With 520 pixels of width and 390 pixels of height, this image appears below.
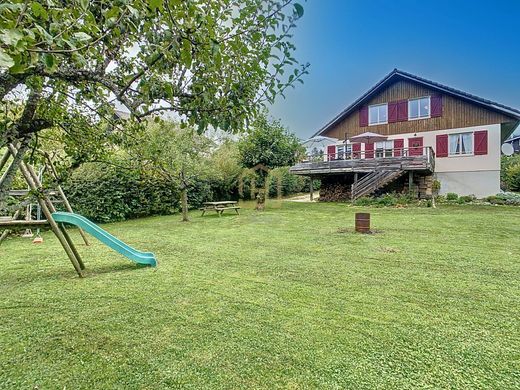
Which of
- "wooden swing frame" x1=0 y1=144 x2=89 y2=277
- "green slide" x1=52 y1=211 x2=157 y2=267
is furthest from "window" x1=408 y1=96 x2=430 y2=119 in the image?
"wooden swing frame" x1=0 y1=144 x2=89 y2=277

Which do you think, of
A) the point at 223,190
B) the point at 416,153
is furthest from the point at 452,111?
the point at 223,190

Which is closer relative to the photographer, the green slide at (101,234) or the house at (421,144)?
the green slide at (101,234)

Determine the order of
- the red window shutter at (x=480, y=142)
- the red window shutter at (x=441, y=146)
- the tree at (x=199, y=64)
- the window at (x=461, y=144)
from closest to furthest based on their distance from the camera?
1. the tree at (x=199, y=64)
2. the red window shutter at (x=480, y=142)
3. the window at (x=461, y=144)
4. the red window shutter at (x=441, y=146)

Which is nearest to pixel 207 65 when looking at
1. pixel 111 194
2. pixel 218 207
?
pixel 111 194

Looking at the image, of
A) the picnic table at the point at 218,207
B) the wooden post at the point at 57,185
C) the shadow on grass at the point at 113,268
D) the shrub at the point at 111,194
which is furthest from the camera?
the picnic table at the point at 218,207

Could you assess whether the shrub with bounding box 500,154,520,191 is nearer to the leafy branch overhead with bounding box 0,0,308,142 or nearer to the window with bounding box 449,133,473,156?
the window with bounding box 449,133,473,156

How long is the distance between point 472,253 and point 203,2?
21.8 feet

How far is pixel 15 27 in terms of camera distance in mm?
1122

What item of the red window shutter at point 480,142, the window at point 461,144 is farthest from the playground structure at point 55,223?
the red window shutter at point 480,142

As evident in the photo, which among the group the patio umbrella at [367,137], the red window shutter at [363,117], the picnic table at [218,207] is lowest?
the picnic table at [218,207]

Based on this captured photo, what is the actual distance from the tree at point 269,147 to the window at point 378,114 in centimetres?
761

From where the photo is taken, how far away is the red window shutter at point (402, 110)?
20522 mm

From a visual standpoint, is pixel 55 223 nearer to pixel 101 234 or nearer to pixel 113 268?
pixel 101 234

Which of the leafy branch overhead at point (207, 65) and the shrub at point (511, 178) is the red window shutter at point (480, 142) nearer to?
the shrub at point (511, 178)
